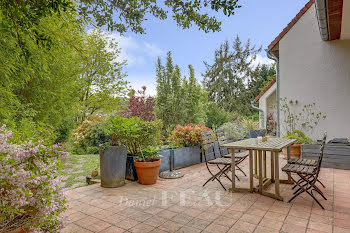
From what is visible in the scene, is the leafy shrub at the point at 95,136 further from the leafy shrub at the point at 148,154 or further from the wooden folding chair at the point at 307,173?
the wooden folding chair at the point at 307,173

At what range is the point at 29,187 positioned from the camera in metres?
1.37

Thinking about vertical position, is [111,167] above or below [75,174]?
above

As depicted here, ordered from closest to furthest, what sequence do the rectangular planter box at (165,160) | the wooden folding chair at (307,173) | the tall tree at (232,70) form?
the wooden folding chair at (307,173)
the rectangular planter box at (165,160)
the tall tree at (232,70)

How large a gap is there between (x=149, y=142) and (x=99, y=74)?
348 inches

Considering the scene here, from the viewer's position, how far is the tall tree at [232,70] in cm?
1978

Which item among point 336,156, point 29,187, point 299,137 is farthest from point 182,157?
point 29,187

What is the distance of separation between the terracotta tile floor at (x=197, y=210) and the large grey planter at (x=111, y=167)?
0.13 m

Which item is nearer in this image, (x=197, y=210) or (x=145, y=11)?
(x=145, y=11)

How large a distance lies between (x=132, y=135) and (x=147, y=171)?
654mm

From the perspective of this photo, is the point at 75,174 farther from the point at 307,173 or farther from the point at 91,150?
the point at 307,173

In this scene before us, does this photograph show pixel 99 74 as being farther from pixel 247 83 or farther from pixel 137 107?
pixel 247 83

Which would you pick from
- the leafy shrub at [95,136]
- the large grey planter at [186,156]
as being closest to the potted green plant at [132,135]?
the large grey planter at [186,156]

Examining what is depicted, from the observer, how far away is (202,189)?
3486mm

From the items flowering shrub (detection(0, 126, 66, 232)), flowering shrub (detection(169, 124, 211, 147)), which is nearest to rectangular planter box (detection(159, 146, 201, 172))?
flowering shrub (detection(169, 124, 211, 147))
